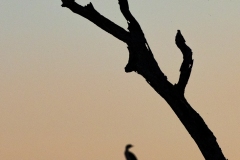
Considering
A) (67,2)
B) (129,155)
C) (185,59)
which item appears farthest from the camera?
(67,2)

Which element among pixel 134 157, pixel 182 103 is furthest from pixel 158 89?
pixel 134 157

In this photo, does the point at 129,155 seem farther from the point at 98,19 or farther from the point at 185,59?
the point at 98,19

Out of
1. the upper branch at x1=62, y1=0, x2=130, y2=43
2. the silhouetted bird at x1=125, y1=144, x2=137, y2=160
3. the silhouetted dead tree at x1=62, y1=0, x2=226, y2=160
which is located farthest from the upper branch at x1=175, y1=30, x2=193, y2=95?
the silhouetted bird at x1=125, y1=144, x2=137, y2=160

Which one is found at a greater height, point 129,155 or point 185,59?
point 185,59

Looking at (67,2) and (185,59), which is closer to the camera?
(185,59)

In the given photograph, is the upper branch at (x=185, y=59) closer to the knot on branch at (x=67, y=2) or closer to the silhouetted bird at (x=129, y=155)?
the knot on branch at (x=67, y=2)

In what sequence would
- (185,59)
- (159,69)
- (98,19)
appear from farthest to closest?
(98,19) < (159,69) < (185,59)

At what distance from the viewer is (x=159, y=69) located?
55.9 ft

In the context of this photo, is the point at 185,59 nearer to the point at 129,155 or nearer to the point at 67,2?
the point at 67,2

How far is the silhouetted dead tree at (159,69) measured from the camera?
16.5 metres

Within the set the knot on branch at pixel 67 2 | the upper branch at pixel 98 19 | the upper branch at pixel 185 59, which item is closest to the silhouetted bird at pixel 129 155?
the upper branch at pixel 185 59

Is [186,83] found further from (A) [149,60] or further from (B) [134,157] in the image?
(B) [134,157]

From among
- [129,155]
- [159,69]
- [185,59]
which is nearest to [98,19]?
[159,69]

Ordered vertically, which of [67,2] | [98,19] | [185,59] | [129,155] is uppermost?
[67,2]
